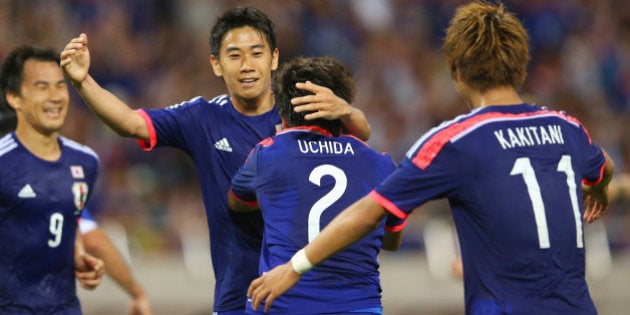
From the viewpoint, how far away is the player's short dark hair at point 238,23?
5.70 metres

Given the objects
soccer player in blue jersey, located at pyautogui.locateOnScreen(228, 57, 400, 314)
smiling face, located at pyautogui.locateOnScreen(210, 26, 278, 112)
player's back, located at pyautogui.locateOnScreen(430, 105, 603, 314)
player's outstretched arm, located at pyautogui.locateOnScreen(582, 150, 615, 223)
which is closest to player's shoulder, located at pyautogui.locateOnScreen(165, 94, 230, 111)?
smiling face, located at pyautogui.locateOnScreen(210, 26, 278, 112)

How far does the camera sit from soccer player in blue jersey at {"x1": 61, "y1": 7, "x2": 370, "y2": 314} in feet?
18.4

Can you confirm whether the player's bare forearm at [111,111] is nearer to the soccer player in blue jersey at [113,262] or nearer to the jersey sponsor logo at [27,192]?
the jersey sponsor logo at [27,192]

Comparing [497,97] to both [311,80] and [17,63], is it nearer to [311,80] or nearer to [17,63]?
[311,80]

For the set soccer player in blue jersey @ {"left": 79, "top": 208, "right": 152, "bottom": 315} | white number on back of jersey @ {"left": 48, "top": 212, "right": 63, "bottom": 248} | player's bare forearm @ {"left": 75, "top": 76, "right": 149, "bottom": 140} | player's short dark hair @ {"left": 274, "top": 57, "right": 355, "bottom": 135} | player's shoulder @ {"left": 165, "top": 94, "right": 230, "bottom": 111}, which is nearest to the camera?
player's short dark hair @ {"left": 274, "top": 57, "right": 355, "bottom": 135}

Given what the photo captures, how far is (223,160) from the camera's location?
5.66 metres

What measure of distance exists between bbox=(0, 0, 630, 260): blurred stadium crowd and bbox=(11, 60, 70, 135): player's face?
4.93 meters

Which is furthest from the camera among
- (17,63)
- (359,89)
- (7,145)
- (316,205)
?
(359,89)

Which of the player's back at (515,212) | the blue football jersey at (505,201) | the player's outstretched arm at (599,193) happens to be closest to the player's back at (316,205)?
the blue football jersey at (505,201)

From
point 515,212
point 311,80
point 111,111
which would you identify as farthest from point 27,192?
point 515,212

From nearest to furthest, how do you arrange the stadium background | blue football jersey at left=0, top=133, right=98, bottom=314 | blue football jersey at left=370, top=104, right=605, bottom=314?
blue football jersey at left=370, top=104, right=605, bottom=314 → blue football jersey at left=0, top=133, right=98, bottom=314 → the stadium background

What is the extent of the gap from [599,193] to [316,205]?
139 centimetres

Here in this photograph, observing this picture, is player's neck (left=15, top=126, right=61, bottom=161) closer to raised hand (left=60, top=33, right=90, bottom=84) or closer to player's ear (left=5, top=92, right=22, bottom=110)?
player's ear (left=5, top=92, right=22, bottom=110)

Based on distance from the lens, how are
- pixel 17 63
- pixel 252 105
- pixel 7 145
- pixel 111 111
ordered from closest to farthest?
1. pixel 111 111
2. pixel 252 105
3. pixel 7 145
4. pixel 17 63
